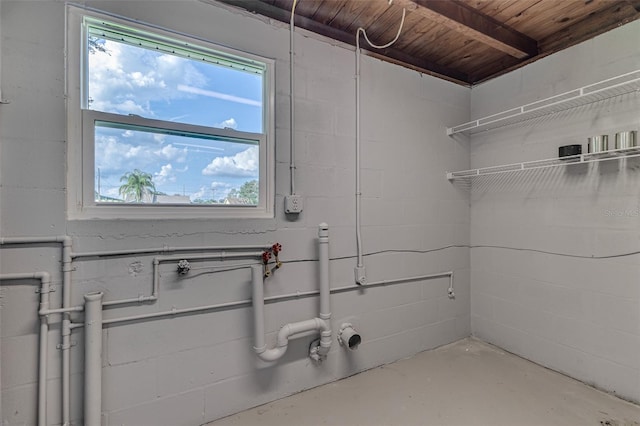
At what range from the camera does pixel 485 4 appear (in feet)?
5.93

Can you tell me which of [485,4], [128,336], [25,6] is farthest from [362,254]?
[25,6]

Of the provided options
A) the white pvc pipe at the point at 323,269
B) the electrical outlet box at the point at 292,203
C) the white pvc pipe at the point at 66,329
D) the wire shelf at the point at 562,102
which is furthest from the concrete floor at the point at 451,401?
the wire shelf at the point at 562,102

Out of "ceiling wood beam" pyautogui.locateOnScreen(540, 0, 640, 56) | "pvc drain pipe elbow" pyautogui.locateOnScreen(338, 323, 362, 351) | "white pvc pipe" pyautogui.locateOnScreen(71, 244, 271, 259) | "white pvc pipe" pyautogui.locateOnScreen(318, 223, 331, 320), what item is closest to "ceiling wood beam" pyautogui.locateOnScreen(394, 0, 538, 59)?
"ceiling wood beam" pyautogui.locateOnScreen(540, 0, 640, 56)

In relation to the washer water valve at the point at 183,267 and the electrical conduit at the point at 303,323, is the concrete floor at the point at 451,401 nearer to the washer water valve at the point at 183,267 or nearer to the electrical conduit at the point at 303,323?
the electrical conduit at the point at 303,323

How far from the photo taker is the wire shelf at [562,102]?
1727 millimetres

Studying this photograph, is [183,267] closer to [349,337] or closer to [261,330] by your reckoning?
[261,330]

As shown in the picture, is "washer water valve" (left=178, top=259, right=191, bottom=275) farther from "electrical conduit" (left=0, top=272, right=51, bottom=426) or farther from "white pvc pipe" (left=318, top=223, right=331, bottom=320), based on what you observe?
"white pvc pipe" (left=318, top=223, right=331, bottom=320)

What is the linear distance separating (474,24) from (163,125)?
78.4 inches

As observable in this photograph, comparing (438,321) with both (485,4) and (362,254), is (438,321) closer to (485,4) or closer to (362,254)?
(362,254)

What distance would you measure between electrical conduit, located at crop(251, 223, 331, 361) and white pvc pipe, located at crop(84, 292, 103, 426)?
2.34ft

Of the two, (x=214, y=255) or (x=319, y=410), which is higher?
(x=214, y=255)

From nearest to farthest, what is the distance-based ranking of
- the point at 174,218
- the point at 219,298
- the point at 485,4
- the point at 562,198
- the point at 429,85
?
the point at 174,218
the point at 219,298
the point at 485,4
the point at 562,198
the point at 429,85

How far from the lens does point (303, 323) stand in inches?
70.7

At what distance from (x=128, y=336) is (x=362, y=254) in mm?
1434
